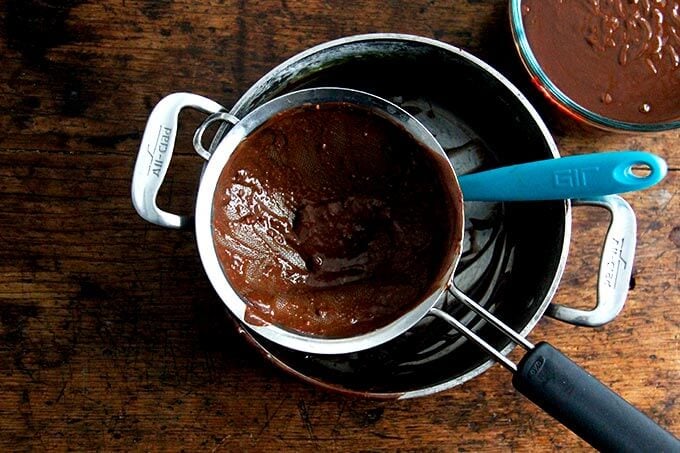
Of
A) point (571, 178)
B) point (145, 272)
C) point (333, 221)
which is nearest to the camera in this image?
point (571, 178)

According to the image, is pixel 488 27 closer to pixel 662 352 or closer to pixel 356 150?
pixel 356 150

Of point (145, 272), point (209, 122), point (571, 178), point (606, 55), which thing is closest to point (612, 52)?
point (606, 55)

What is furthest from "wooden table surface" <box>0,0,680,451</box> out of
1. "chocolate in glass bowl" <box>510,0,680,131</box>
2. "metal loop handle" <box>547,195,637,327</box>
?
"metal loop handle" <box>547,195,637,327</box>

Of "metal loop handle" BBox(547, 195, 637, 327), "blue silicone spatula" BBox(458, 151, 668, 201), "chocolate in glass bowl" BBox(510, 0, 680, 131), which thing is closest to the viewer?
"blue silicone spatula" BBox(458, 151, 668, 201)

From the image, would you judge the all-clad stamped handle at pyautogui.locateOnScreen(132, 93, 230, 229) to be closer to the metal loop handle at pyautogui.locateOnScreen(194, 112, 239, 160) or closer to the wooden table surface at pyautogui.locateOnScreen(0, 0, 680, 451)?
the metal loop handle at pyautogui.locateOnScreen(194, 112, 239, 160)

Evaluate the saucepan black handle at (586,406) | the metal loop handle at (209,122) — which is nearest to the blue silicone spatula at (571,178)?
the saucepan black handle at (586,406)

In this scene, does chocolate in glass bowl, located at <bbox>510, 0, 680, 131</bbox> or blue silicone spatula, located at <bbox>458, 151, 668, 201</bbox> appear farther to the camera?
chocolate in glass bowl, located at <bbox>510, 0, 680, 131</bbox>

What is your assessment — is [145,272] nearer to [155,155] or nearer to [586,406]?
Answer: [155,155]

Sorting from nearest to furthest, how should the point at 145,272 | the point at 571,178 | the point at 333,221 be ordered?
the point at 571,178, the point at 333,221, the point at 145,272
